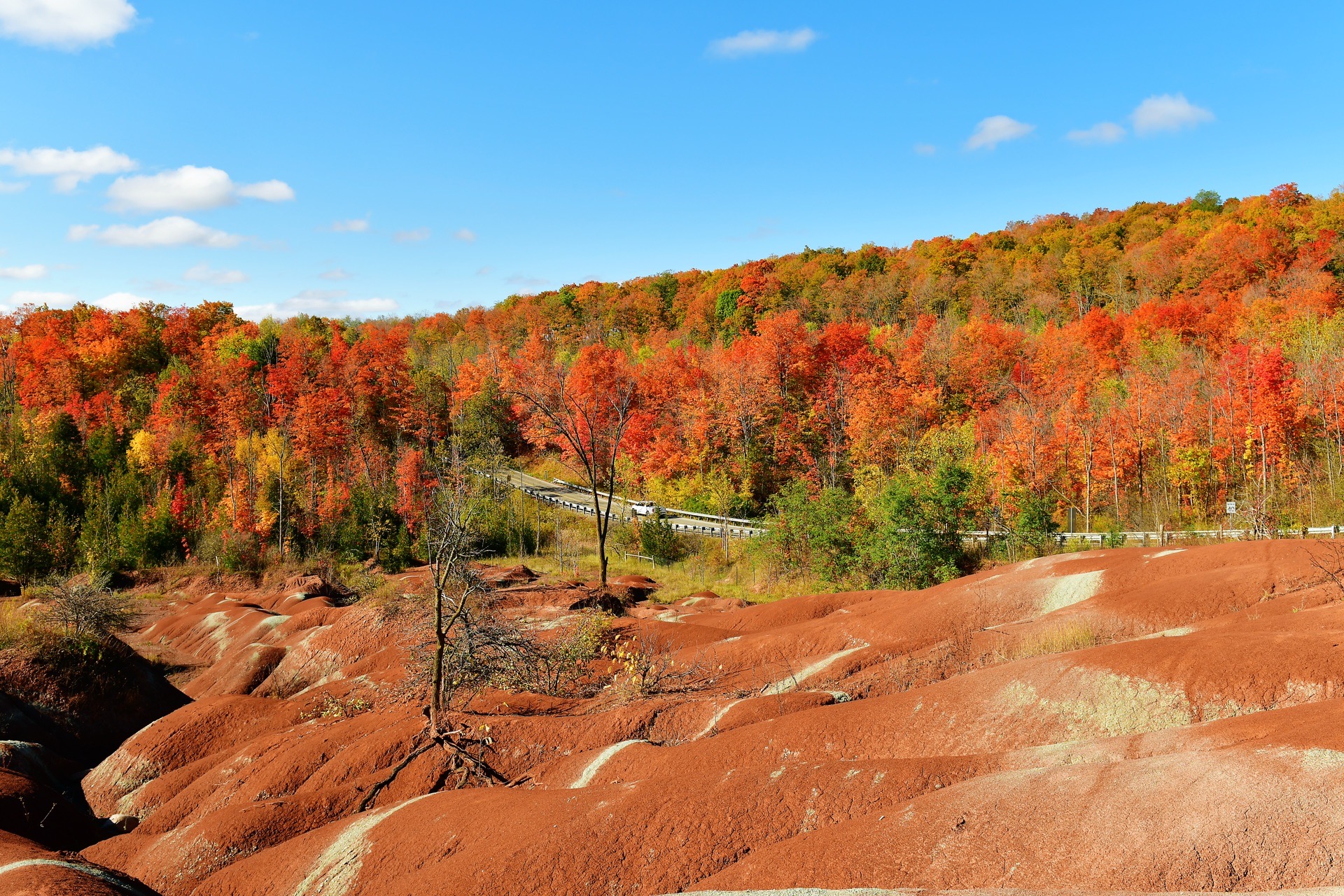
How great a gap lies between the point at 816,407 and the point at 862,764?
54.4m

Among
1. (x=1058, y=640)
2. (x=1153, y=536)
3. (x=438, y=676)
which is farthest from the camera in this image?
(x=1153, y=536)

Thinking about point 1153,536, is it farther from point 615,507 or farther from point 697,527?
point 615,507

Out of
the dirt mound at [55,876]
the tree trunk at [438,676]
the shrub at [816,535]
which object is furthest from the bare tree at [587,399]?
the dirt mound at [55,876]

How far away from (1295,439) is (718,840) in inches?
1970

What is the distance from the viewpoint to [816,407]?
63406 millimetres

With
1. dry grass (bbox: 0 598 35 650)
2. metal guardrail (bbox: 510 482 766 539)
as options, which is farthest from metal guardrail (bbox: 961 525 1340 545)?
dry grass (bbox: 0 598 35 650)

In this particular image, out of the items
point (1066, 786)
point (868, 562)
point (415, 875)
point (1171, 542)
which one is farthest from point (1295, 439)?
point (415, 875)

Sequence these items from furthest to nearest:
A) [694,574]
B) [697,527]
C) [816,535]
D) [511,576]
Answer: [697,527], [694,574], [816,535], [511,576]

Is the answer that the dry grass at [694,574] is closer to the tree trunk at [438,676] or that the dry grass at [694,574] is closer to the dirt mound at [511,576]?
the dirt mound at [511,576]

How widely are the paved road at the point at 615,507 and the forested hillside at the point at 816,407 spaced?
2.63 metres

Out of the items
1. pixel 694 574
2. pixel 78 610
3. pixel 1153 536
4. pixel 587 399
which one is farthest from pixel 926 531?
pixel 587 399

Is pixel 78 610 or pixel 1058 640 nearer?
pixel 1058 640

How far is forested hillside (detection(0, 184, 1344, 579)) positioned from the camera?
46.3 m

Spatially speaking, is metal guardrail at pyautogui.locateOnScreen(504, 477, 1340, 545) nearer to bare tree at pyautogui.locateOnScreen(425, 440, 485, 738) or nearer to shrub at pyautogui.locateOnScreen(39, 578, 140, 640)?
bare tree at pyautogui.locateOnScreen(425, 440, 485, 738)
